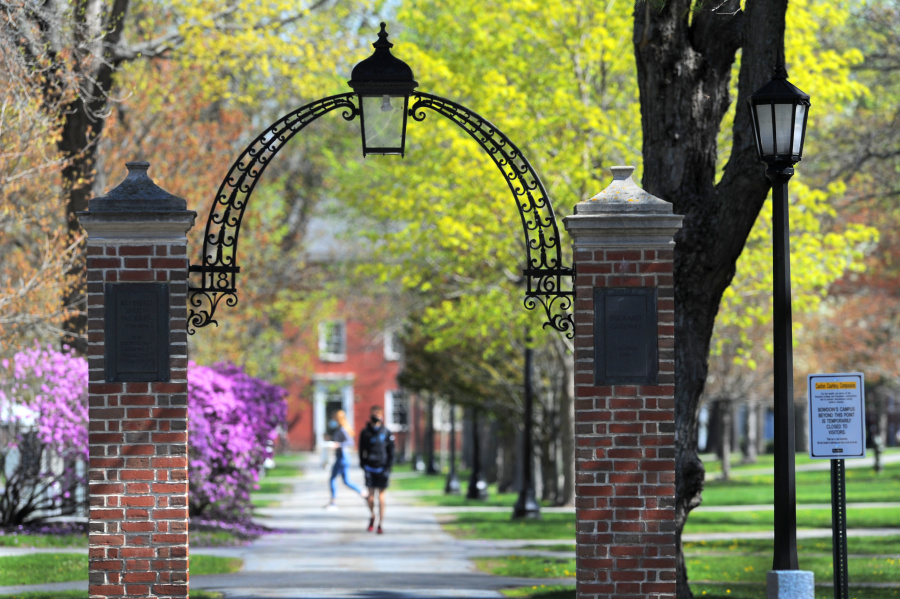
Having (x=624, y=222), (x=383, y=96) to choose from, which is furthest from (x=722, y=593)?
(x=383, y=96)

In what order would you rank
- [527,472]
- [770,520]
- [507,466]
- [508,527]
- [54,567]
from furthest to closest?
[507,466] < [770,520] < [527,472] < [508,527] < [54,567]

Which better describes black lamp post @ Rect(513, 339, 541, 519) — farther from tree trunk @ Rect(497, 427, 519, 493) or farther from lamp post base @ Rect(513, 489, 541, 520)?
tree trunk @ Rect(497, 427, 519, 493)

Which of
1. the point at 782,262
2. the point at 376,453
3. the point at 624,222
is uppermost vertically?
the point at 624,222

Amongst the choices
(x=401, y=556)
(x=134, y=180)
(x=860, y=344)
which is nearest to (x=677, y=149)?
(x=134, y=180)

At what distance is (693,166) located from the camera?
11.7 m

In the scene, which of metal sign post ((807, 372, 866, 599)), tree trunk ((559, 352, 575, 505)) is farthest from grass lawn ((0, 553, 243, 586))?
tree trunk ((559, 352, 575, 505))

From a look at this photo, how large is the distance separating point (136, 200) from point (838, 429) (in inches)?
Answer: 201

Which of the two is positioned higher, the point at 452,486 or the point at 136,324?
the point at 136,324

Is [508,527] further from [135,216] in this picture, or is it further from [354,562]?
[135,216]

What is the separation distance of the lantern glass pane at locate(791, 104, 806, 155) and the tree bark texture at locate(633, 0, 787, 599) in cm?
206

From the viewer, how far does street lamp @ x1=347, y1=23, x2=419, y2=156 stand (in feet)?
30.5

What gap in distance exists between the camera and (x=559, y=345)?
2462cm

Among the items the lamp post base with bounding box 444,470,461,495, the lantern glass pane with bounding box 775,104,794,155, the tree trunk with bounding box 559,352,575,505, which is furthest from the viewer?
the lamp post base with bounding box 444,470,461,495

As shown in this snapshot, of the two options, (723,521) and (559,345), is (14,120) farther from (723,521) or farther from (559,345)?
(723,521)
